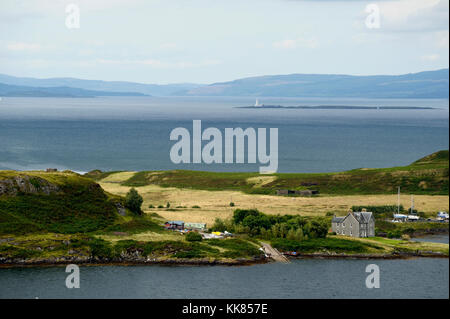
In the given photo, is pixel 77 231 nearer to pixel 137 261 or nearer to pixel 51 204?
pixel 51 204

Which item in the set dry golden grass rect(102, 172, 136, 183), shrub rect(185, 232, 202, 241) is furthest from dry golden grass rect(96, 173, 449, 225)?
dry golden grass rect(102, 172, 136, 183)

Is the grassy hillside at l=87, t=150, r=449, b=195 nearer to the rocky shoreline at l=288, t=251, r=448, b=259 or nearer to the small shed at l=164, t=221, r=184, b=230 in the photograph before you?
the small shed at l=164, t=221, r=184, b=230

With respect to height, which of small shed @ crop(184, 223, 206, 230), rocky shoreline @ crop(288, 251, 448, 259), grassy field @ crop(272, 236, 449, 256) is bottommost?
rocky shoreline @ crop(288, 251, 448, 259)

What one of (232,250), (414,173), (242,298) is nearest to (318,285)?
(242,298)

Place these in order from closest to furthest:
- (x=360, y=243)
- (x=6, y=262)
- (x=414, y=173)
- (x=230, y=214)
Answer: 1. (x=6, y=262)
2. (x=360, y=243)
3. (x=230, y=214)
4. (x=414, y=173)

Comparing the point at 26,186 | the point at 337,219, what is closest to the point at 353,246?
the point at 337,219

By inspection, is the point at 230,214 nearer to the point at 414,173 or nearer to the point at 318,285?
the point at 318,285

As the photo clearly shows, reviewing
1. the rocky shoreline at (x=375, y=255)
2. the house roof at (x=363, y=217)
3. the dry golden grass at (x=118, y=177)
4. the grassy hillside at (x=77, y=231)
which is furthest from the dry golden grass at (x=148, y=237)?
the dry golden grass at (x=118, y=177)
